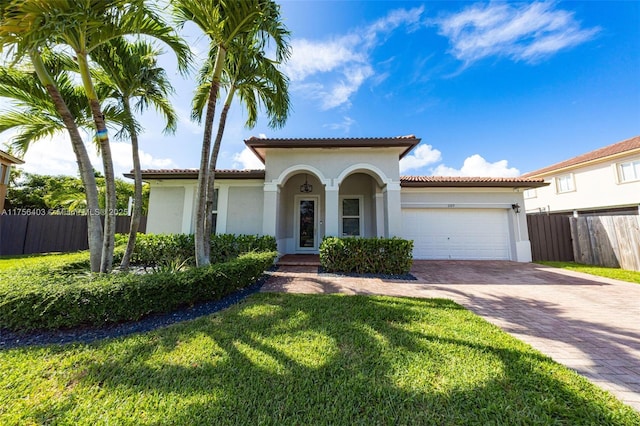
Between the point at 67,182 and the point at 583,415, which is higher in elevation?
the point at 67,182

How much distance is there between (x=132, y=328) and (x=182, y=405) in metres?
2.43

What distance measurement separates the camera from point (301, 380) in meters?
2.53

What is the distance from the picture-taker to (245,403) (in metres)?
2.19

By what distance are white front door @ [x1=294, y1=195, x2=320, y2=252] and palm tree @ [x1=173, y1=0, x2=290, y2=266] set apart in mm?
Result: 6050

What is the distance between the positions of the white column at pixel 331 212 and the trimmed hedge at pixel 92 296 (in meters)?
4.74

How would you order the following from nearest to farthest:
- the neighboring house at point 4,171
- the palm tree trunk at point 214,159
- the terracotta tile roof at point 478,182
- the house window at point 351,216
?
the palm tree trunk at point 214,159 → the terracotta tile roof at point 478,182 → the house window at point 351,216 → the neighboring house at point 4,171

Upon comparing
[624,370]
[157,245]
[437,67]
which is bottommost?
[624,370]

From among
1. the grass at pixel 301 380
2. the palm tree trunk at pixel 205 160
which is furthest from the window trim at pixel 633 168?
the palm tree trunk at pixel 205 160

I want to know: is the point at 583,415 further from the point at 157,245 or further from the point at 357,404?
the point at 157,245

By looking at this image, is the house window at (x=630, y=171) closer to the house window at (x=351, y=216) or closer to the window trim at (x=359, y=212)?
the window trim at (x=359, y=212)

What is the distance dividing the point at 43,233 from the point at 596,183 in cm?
3450

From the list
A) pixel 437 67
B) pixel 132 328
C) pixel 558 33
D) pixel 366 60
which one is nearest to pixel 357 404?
pixel 132 328

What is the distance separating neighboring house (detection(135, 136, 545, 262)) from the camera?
30.0 ft

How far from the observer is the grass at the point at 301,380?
2076 millimetres
